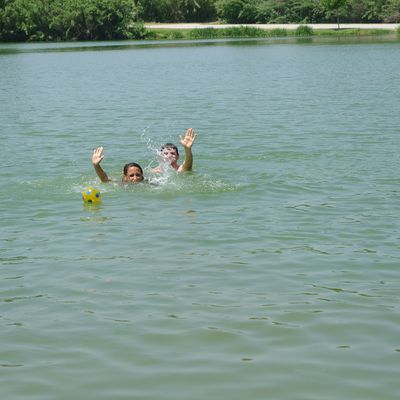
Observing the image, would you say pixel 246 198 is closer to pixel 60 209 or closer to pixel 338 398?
pixel 60 209

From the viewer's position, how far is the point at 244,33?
82875mm

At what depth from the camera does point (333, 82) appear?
103ft

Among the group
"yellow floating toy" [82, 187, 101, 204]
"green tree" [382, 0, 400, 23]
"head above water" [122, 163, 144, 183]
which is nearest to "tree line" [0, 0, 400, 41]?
"green tree" [382, 0, 400, 23]

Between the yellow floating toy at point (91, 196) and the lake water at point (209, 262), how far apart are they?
0.21 m

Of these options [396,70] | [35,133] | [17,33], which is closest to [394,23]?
[17,33]

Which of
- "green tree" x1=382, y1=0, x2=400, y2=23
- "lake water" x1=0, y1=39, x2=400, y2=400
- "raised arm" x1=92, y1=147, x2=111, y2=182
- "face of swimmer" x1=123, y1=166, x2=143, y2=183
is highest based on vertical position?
"green tree" x1=382, y1=0, x2=400, y2=23

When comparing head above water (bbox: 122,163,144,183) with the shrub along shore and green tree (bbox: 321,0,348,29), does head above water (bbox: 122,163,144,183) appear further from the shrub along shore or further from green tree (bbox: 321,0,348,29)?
green tree (bbox: 321,0,348,29)

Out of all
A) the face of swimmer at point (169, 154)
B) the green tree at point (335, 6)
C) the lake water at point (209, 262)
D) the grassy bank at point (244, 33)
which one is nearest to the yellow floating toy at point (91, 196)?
the lake water at point (209, 262)

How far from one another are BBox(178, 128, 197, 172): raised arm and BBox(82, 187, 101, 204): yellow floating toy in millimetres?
1656

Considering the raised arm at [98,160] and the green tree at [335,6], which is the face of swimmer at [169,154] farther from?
the green tree at [335,6]

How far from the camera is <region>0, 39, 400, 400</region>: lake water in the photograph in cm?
658

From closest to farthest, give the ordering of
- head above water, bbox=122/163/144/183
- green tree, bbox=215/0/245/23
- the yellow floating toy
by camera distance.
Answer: the yellow floating toy → head above water, bbox=122/163/144/183 → green tree, bbox=215/0/245/23

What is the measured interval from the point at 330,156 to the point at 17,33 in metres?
84.1

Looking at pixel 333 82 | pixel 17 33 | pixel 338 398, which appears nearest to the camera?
pixel 338 398
